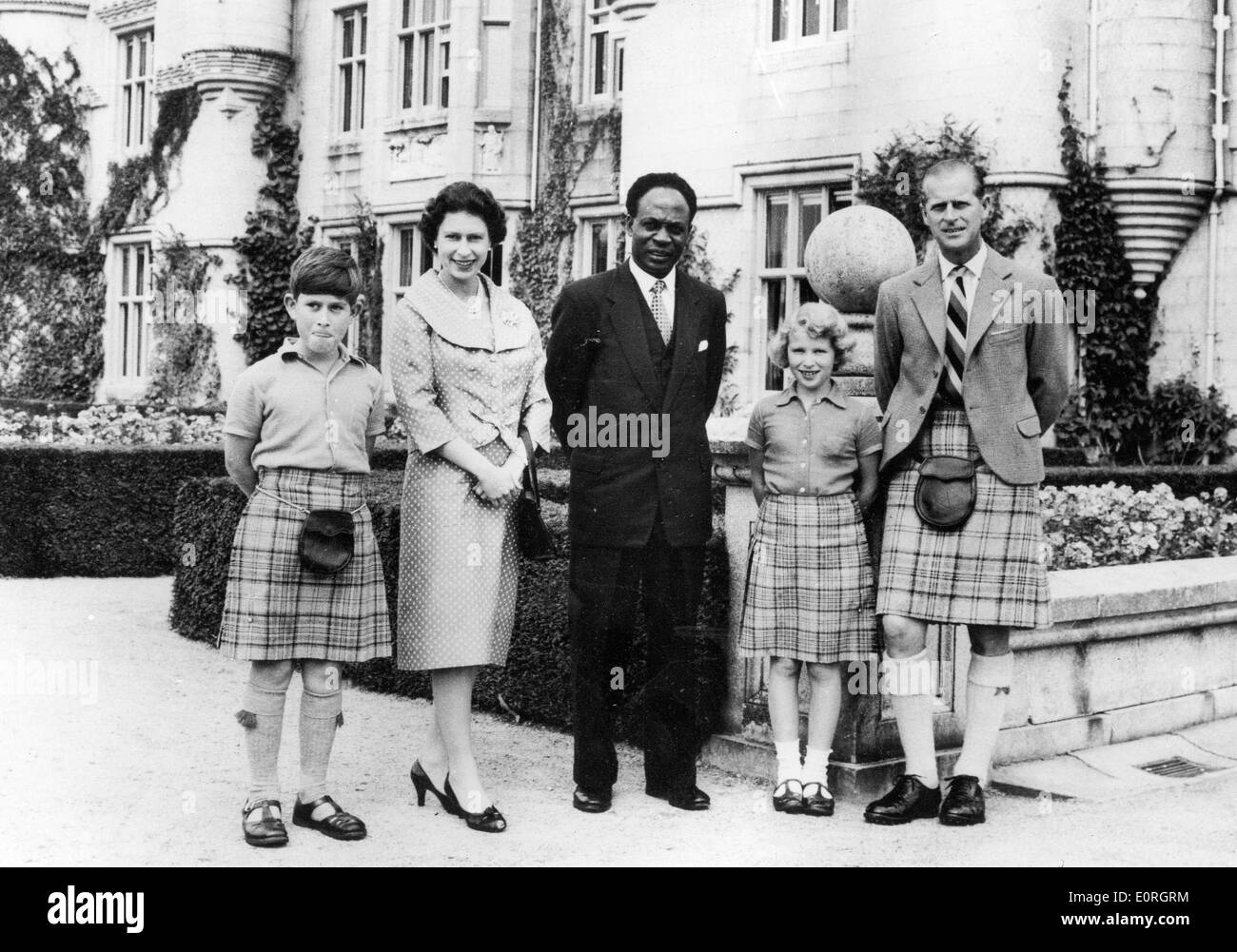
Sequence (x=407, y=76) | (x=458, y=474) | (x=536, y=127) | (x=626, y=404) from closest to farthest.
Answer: (x=458, y=474), (x=626, y=404), (x=536, y=127), (x=407, y=76)

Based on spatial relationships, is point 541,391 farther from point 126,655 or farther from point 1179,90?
point 1179,90

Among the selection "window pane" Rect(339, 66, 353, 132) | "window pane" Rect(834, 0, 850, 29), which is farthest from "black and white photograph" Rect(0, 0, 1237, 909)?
"window pane" Rect(339, 66, 353, 132)

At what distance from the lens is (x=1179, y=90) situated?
11234mm

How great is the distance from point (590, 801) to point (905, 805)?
1.00 meters

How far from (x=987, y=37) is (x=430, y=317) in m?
7.73

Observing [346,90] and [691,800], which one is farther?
[346,90]

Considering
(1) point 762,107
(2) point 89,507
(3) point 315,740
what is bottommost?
(3) point 315,740

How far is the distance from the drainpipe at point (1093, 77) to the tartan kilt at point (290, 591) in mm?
8516

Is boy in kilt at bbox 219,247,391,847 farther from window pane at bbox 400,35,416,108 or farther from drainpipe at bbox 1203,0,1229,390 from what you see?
window pane at bbox 400,35,416,108

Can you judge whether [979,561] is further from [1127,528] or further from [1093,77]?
[1093,77]

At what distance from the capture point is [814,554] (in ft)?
15.9

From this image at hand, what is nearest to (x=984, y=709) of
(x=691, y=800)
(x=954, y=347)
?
(x=691, y=800)

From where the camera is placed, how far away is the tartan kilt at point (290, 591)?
4.34 m

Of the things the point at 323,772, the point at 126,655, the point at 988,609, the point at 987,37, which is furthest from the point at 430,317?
the point at 987,37
